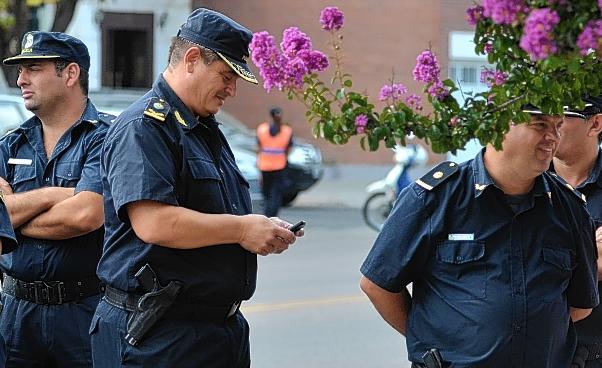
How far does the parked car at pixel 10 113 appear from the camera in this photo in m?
15.4

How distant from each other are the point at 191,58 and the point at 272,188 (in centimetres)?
1333

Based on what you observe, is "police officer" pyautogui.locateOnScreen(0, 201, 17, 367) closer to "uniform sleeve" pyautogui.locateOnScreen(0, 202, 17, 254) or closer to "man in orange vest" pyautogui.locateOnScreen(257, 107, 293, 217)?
"uniform sleeve" pyautogui.locateOnScreen(0, 202, 17, 254)

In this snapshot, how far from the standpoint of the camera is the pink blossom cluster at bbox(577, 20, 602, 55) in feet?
8.23

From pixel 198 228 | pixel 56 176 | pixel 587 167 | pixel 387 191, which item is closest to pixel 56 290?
pixel 56 176

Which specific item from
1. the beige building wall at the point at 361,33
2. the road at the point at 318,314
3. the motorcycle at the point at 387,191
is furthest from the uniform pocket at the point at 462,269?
the beige building wall at the point at 361,33

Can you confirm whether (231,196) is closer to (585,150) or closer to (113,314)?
(113,314)

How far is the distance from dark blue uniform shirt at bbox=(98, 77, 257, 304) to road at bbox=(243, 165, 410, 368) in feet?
14.9

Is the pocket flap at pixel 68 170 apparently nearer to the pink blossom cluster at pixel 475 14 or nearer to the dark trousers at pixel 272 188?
the pink blossom cluster at pixel 475 14

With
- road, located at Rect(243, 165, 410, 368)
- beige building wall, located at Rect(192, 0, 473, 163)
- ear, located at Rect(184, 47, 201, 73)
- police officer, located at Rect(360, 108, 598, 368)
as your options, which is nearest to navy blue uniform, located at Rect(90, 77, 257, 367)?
ear, located at Rect(184, 47, 201, 73)

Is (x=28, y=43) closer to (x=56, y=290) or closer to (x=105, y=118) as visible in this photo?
(x=105, y=118)

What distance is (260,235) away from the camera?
12.8 ft

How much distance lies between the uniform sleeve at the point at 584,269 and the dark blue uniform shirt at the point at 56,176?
1953mm

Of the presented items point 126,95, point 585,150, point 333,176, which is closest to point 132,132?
point 585,150

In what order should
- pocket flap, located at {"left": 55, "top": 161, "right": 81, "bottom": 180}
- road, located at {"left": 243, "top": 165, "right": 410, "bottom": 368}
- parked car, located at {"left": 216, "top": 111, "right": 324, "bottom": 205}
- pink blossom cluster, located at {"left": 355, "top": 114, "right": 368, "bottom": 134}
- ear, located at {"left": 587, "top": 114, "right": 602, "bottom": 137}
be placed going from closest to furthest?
pink blossom cluster, located at {"left": 355, "top": 114, "right": 368, "bottom": 134} → ear, located at {"left": 587, "top": 114, "right": 602, "bottom": 137} → pocket flap, located at {"left": 55, "top": 161, "right": 81, "bottom": 180} → road, located at {"left": 243, "top": 165, "right": 410, "bottom": 368} → parked car, located at {"left": 216, "top": 111, "right": 324, "bottom": 205}
